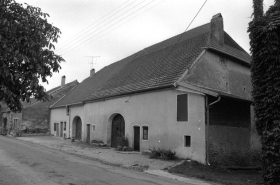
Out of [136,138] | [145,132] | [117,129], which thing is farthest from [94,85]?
[145,132]

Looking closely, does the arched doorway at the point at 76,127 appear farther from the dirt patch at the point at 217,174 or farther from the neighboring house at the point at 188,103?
the dirt patch at the point at 217,174

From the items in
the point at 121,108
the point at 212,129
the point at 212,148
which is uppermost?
the point at 121,108

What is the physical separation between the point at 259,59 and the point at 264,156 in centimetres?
370

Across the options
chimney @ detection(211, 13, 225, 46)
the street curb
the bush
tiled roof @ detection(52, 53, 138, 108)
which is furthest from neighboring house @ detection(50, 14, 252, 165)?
tiled roof @ detection(52, 53, 138, 108)

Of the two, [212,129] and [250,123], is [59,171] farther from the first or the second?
[250,123]

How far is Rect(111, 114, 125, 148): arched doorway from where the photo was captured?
66.6 feet

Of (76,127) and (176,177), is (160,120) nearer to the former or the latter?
(176,177)

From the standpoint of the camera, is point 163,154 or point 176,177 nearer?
point 176,177

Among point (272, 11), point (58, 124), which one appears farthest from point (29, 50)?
point (58, 124)

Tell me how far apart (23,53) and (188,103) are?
10801 millimetres

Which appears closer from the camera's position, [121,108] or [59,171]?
[59,171]

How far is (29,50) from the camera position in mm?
5539

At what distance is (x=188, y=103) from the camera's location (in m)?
14.9

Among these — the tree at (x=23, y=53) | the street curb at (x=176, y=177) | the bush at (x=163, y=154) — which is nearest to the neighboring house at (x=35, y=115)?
the bush at (x=163, y=154)
